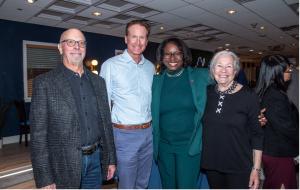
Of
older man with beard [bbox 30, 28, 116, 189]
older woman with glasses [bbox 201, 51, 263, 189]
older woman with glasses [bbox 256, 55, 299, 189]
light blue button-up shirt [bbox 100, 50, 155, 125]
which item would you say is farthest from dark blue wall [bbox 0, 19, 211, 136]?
older woman with glasses [bbox 256, 55, 299, 189]

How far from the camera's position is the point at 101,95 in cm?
193

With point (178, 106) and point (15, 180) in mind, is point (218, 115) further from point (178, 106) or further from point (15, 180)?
point (15, 180)

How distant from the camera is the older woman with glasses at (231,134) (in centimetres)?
181

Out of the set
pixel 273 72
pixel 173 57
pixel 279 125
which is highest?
pixel 173 57

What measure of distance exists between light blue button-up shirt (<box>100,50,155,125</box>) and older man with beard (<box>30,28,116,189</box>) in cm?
27

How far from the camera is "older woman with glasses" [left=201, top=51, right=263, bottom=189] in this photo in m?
1.81

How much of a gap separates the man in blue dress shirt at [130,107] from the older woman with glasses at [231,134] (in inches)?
21.6

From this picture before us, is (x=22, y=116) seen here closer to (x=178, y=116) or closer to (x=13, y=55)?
(x=13, y=55)

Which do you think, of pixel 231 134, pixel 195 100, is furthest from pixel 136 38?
pixel 231 134

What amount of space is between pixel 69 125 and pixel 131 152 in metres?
0.67

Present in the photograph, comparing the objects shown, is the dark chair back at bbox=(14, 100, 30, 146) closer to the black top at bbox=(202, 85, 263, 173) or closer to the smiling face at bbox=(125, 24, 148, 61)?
the smiling face at bbox=(125, 24, 148, 61)

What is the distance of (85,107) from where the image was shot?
69.6 inches

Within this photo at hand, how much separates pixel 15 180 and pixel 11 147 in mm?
2815

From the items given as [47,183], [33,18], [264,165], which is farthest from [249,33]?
[47,183]
